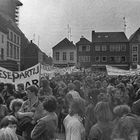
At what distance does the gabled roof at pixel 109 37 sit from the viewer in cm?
7644

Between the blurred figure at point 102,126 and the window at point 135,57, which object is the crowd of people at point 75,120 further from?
the window at point 135,57

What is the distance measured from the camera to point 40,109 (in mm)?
6293

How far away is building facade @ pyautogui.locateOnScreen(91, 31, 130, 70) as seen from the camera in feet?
247

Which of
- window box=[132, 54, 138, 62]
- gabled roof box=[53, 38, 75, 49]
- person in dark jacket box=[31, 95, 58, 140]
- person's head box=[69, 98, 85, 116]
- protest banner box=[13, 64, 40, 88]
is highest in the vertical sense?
gabled roof box=[53, 38, 75, 49]

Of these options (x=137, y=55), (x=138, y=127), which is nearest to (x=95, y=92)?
(x=138, y=127)

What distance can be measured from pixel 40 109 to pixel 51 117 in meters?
1.00

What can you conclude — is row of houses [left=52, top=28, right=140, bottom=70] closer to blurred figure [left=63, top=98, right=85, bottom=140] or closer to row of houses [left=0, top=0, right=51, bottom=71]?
row of houses [left=0, top=0, right=51, bottom=71]

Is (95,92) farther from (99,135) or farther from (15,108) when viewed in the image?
(99,135)

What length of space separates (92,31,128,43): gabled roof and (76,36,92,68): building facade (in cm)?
189

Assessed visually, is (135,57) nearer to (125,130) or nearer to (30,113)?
(30,113)

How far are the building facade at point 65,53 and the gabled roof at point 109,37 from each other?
243 inches

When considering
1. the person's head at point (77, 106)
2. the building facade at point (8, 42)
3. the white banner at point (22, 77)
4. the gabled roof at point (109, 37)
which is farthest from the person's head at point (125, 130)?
the gabled roof at point (109, 37)

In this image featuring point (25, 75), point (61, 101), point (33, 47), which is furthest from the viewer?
point (33, 47)

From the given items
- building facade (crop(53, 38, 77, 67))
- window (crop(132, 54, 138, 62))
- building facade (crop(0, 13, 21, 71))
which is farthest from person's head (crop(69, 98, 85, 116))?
building facade (crop(53, 38, 77, 67))
